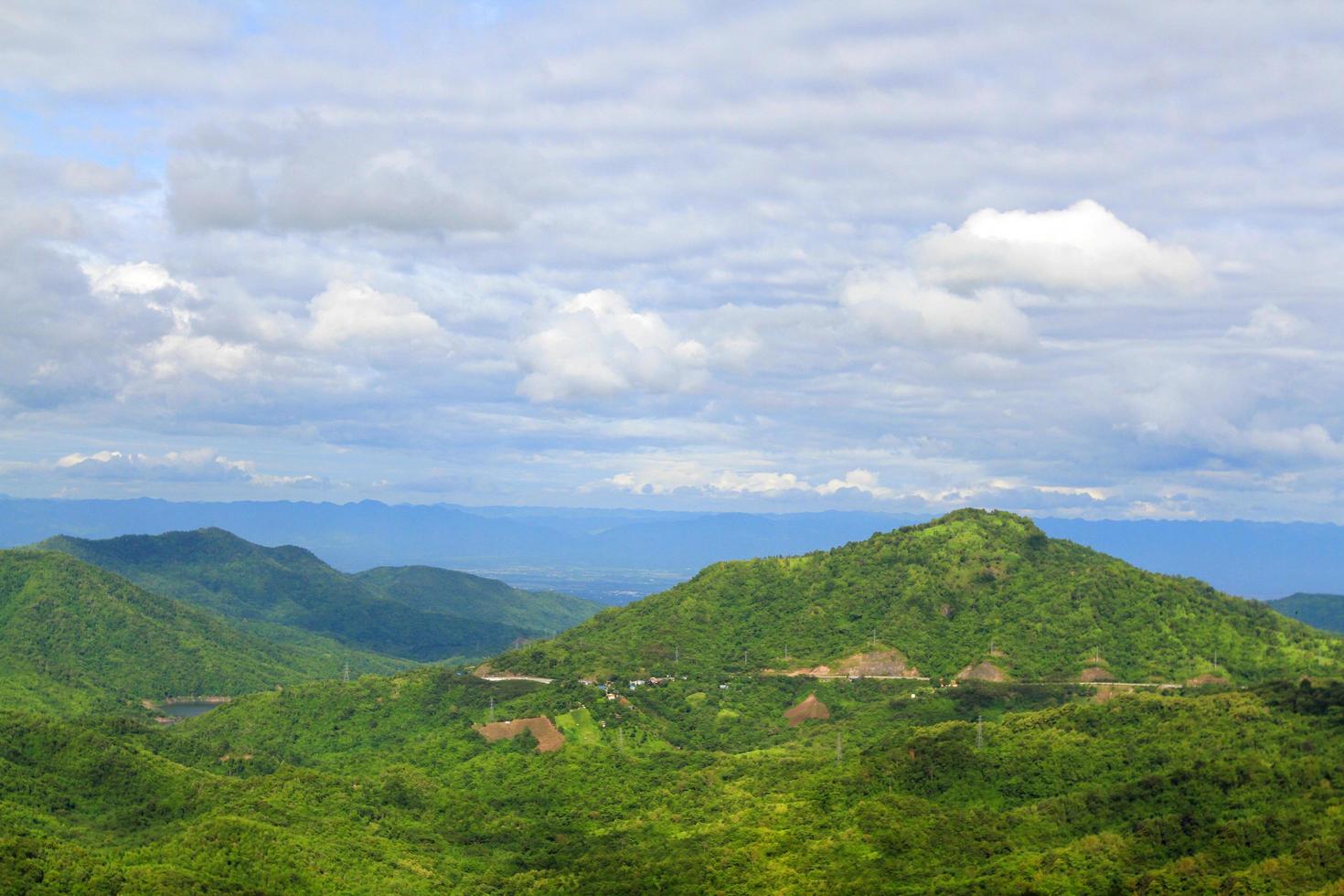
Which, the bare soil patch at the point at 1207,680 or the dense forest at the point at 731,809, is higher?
the bare soil patch at the point at 1207,680

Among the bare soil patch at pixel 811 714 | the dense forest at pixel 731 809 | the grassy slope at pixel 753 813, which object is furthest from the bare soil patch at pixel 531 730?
the bare soil patch at pixel 811 714

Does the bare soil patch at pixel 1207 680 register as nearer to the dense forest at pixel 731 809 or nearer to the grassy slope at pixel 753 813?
the dense forest at pixel 731 809

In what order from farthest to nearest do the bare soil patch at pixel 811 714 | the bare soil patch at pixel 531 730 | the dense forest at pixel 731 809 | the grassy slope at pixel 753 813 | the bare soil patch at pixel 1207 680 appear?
the bare soil patch at pixel 811 714, the bare soil patch at pixel 1207 680, the bare soil patch at pixel 531 730, the grassy slope at pixel 753 813, the dense forest at pixel 731 809

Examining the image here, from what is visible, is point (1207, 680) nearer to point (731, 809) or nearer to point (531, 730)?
point (731, 809)

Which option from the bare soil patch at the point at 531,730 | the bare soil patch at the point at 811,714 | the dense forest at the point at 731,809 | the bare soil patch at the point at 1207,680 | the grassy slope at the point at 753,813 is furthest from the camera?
the bare soil patch at the point at 811,714

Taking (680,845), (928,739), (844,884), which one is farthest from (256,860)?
(928,739)

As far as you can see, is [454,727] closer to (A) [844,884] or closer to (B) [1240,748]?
(A) [844,884]

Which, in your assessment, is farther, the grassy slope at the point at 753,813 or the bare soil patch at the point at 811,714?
the bare soil patch at the point at 811,714

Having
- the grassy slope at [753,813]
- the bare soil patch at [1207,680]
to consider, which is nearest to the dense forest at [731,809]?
the grassy slope at [753,813]

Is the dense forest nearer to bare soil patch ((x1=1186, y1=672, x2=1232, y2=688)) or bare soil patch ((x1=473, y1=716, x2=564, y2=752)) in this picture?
bare soil patch ((x1=473, y1=716, x2=564, y2=752))

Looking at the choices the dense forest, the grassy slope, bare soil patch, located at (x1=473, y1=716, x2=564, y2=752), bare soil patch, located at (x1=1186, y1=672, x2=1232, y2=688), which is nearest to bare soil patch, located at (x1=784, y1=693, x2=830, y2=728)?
the dense forest
